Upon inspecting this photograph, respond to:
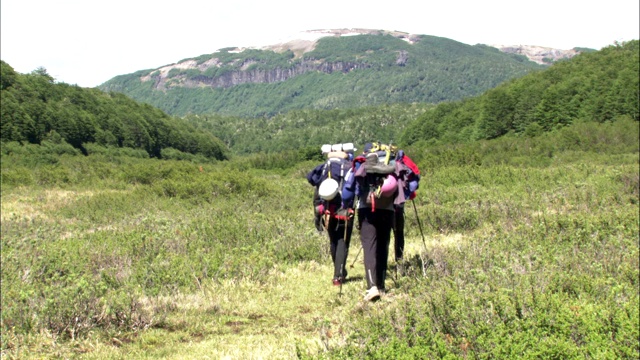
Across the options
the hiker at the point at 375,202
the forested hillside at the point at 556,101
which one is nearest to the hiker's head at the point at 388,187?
the hiker at the point at 375,202

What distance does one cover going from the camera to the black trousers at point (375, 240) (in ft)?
19.1

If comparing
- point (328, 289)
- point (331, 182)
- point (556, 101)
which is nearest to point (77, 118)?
point (556, 101)

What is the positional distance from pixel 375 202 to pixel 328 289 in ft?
5.11

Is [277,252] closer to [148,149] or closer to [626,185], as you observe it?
[626,185]

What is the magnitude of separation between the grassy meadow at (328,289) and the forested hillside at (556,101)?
1493 inches

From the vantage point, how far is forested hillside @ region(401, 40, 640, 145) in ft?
155

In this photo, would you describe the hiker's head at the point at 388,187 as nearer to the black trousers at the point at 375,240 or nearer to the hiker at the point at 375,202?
the hiker at the point at 375,202

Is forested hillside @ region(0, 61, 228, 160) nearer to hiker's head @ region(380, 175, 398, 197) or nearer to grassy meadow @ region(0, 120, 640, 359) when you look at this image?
grassy meadow @ region(0, 120, 640, 359)

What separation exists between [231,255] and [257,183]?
40.8 ft

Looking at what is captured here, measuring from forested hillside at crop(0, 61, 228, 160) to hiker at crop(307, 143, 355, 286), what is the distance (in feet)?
146

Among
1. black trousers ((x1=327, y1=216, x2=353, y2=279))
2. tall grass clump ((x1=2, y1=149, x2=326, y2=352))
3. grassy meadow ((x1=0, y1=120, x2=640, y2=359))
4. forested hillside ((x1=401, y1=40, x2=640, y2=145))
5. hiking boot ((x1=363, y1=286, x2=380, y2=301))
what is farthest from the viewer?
forested hillside ((x1=401, y1=40, x2=640, y2=145))

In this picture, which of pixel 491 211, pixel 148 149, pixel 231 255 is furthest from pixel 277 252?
pixel 148 149

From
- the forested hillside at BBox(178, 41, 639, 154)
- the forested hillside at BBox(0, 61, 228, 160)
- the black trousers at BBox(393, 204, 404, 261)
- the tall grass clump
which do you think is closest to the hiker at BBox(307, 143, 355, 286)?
the black trousers at BBox(393, 204, 404, 261)

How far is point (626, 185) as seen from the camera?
13.4 metres
